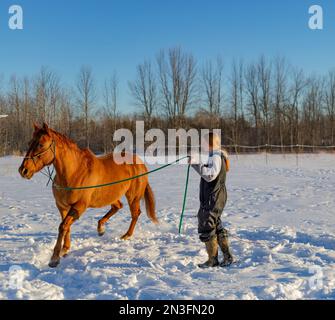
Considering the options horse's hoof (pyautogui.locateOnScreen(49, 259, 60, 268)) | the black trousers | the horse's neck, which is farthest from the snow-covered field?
the horse's neck

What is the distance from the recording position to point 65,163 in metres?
4.20

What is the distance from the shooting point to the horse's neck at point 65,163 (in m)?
4.15

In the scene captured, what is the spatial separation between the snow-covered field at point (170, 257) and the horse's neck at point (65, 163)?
967 mm

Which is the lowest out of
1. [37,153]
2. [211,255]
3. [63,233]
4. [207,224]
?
[211,255]

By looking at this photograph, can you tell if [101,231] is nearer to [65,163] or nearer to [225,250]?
[65,163]

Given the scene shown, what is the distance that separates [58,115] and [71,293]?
97.3 feet

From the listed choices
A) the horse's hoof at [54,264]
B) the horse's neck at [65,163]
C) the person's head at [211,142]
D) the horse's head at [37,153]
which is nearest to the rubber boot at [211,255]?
the person's head at [211,142]

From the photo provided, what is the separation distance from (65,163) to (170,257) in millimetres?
1681

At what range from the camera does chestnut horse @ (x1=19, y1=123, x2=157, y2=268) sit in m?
3.93

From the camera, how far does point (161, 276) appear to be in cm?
343

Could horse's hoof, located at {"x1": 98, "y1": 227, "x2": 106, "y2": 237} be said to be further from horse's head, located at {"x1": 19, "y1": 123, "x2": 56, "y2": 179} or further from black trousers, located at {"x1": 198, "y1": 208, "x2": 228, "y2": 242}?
black trousers, located at {"x1": 198, "y1": 208, "x2": 228, "y2": 242}

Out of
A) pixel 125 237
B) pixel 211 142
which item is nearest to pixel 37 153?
pixel 125 237

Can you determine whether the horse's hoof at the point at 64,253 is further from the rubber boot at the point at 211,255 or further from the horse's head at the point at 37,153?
the rubber boot at the point at 211,255

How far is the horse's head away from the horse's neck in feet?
0.40
